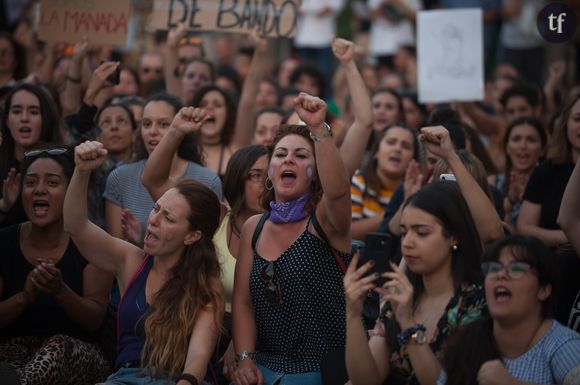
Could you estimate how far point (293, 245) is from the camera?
615 cm

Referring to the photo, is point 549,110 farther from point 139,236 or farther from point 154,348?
point 154,348

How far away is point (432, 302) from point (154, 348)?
147cm

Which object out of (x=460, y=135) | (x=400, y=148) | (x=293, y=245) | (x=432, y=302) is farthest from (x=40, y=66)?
(x=432, y=302)

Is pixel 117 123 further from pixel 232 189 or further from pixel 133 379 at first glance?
pixel 133 379

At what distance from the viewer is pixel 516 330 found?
504 cm

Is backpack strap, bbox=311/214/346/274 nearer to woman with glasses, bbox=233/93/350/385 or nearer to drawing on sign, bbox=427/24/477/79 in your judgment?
woman with glasses, bbox=233/93/350/385

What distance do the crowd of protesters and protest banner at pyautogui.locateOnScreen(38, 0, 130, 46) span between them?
44 centimetres

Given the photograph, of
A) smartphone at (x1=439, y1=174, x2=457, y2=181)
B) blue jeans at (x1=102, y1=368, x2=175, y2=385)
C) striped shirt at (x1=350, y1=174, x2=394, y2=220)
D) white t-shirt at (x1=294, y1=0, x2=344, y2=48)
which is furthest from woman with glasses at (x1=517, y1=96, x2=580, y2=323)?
white t-shirt at (x1=294, y1=0, x2=344, y2=48)

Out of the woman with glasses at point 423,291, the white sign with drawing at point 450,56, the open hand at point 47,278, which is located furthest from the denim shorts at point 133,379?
the white sign with drawing at point 450,56

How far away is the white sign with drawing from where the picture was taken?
1027cm

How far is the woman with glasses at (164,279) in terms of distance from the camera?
6027mm

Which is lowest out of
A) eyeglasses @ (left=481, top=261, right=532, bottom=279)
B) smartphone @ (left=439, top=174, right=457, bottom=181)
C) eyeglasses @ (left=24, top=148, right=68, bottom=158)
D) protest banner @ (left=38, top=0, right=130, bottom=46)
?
eyeglasses @ (left=481, top=261, right=532, bottom=279)

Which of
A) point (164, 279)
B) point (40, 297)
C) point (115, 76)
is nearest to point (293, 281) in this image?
point (164, 279)

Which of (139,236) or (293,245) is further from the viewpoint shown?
(139,236)
